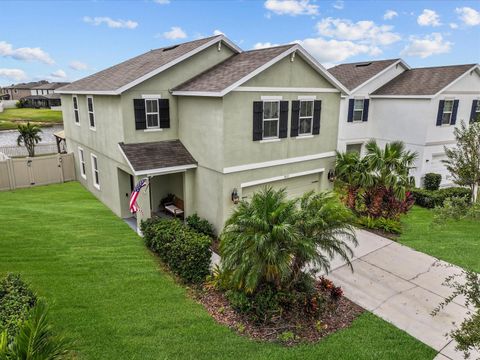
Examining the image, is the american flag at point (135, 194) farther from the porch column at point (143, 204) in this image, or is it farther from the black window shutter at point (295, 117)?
the black window shutter at point (295, 117)

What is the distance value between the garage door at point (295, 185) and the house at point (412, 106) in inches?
292

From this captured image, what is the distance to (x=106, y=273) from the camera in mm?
9523

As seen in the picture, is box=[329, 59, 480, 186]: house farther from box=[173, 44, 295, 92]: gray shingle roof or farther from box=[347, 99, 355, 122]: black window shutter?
box=[173, 44, 295, 92]: gray shingle roof

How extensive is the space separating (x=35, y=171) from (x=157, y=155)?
406 inches

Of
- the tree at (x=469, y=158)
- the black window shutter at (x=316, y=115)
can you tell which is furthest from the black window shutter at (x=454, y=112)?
the black window shutter at (x=316, y=115)

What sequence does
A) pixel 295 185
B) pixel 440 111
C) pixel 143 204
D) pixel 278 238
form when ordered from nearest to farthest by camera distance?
pixel 278 238 < pixel 143 204 < pixel 295 185 < pixel 440 111

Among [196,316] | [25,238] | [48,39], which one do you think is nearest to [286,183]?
[196,316]

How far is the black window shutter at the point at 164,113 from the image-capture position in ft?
43.2

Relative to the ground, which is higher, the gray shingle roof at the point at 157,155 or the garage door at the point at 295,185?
the gray shingle roof at the point at 157,155

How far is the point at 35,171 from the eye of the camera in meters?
18.8

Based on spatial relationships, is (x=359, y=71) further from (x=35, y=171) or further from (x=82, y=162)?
(x=35, y=171)

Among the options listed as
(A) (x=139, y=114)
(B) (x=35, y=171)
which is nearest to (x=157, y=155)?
(A) (x=139, y=114)

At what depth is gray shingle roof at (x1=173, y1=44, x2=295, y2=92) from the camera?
37.9 ft

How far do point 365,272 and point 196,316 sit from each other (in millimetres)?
5528
